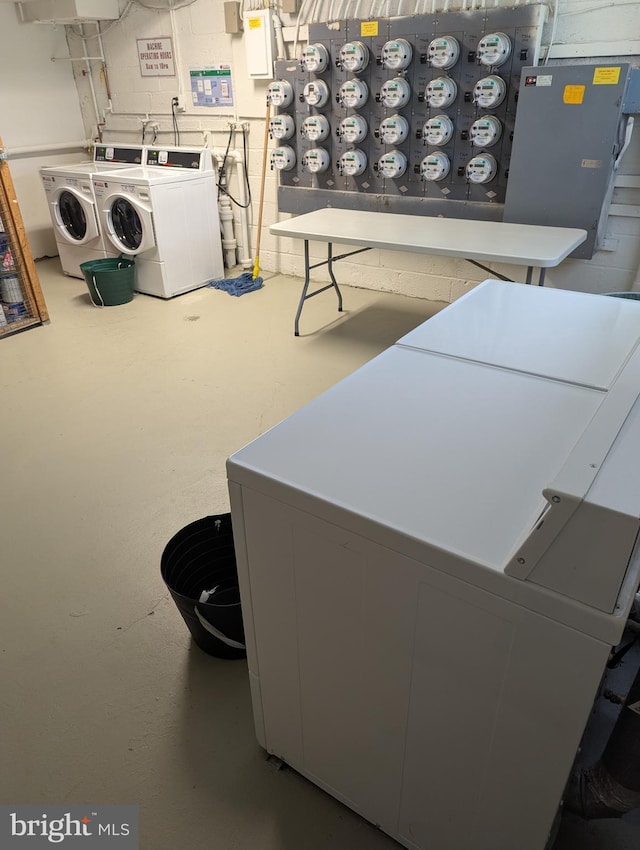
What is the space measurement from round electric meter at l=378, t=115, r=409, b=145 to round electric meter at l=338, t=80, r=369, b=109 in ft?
0.70

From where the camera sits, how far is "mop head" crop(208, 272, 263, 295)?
485 cm

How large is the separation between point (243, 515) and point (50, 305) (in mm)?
4289

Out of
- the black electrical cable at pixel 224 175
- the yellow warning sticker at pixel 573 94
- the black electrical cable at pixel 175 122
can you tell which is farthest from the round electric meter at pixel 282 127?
the yellow warning sticker at pixel 573 94

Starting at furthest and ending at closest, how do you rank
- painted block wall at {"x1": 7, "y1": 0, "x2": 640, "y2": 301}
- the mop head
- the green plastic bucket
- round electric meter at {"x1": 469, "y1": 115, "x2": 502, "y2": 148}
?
the mop head < the green plastic bucket < round electric meter at {"x1": 469, "y1": 115, "x2": 502, "y2": 148} < painted block wall at {"x1": 7, "y1": 0, "x2": 640, "y2": 301}

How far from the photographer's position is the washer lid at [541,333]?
1374mm

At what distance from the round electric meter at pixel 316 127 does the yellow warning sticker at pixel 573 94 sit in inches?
66.3

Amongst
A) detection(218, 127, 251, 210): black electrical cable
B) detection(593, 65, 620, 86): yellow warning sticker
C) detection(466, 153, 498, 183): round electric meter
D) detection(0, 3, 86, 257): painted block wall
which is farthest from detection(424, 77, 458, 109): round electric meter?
detection(0, 3, 86, 257): painted block wall

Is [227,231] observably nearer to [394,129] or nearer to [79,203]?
[79,203]

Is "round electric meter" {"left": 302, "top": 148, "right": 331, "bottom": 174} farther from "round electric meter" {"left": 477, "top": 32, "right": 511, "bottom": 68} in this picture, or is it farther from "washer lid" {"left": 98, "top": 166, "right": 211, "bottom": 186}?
"round electric meter" {"left": 477, "top": 32, "right": 511, "bottom": 68}

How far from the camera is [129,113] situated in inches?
217

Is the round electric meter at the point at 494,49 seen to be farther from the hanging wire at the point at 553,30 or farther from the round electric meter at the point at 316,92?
the round electric meter at the point at 316,92

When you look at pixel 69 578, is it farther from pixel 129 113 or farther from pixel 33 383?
pixel 129 113

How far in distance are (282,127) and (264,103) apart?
0.49m

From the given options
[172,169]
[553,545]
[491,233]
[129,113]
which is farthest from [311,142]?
[553,545]
